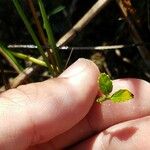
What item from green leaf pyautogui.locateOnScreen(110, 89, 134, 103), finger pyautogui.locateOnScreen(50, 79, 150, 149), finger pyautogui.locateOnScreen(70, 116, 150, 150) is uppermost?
green leaf pyautogui.locateOnScreen(110, 89, 134, 103)

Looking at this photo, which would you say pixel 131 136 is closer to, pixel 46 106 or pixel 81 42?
pixel 46 106

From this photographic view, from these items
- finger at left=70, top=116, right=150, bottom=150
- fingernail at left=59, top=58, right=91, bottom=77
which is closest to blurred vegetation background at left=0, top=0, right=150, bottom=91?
fingernail at left=59, top=58, right=91, bottom=77

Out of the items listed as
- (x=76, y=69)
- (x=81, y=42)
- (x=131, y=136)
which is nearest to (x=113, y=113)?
(x=131, y=136)

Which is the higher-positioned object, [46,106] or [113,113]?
[46,106]

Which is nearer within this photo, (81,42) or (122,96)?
(122,96)

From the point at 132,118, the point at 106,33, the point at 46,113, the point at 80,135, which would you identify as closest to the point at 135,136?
the point at 132,118

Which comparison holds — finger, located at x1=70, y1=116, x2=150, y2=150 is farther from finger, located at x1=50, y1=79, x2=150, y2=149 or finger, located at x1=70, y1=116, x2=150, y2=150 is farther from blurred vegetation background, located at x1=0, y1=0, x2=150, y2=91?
blurred vegetation background, located at x1=0, y1=0, x2=150, y2=91
